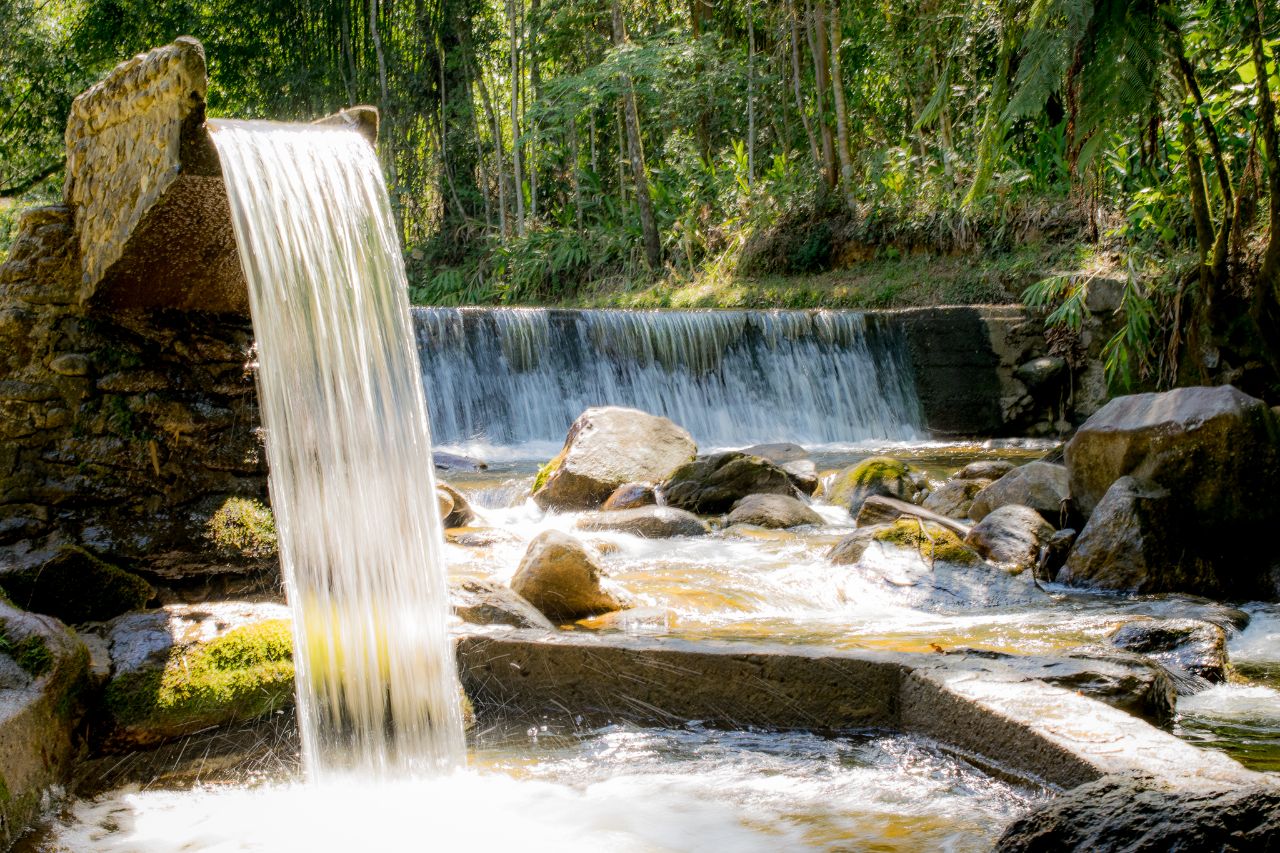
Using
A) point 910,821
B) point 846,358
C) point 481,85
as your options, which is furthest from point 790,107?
point 910,821

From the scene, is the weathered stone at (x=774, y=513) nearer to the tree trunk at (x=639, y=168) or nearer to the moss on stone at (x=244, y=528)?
the moss on stone at (x=244, y=528)

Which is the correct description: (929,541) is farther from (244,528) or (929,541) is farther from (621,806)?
(244,528)

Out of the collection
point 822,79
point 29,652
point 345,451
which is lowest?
point 29,652

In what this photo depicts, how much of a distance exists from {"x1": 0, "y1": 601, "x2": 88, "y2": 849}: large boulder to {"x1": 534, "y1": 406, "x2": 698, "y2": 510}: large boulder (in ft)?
22.4

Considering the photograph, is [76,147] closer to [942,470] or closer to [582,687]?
[582,687]

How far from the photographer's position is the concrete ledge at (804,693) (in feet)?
10.8

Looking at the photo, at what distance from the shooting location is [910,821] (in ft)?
10.5

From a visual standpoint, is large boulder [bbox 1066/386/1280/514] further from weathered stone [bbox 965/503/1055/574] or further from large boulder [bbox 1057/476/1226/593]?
weathered stone [bbox 965/503/1055/574]

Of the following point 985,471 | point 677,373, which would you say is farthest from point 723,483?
point 677,373

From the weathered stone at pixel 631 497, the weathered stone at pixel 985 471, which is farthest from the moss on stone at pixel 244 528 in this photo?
the weathered stone at pixel 985 471

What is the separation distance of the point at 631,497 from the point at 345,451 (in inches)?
228

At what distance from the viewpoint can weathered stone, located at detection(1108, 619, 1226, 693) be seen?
15.3 feet

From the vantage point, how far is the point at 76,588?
4.20 m

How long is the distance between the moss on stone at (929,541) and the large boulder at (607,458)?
3.64m
